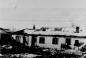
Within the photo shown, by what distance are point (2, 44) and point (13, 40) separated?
121 mm

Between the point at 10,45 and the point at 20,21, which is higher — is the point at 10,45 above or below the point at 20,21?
below

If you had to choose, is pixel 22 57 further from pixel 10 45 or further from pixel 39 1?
pixel 39 1

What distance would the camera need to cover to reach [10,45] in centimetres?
157

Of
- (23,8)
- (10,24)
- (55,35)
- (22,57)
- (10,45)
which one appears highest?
(23,8)

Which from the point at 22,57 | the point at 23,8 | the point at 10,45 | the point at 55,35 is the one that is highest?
the point at 23,8

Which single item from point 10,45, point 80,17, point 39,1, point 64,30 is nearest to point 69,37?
point 64,30

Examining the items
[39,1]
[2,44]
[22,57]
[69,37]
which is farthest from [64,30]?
[2,44]

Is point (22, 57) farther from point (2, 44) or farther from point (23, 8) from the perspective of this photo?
point (23, 8)

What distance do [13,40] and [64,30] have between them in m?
0.49

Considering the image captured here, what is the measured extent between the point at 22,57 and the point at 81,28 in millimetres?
615

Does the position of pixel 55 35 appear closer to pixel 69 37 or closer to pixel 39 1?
pixel 69 37

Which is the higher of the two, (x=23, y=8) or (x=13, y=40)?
(x=23, y=8)

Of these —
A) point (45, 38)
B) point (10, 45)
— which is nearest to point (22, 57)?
point (10, 45)

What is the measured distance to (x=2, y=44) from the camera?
5.16ft
